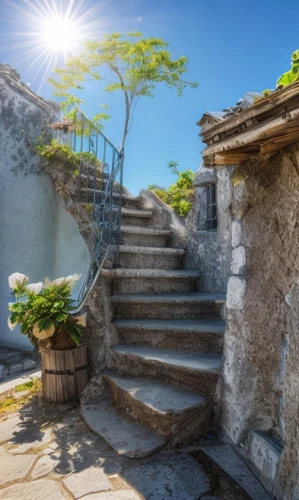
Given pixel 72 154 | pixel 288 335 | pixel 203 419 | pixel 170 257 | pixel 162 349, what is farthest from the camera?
pixel 72 154

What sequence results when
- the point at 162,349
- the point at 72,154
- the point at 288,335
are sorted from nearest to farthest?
the point at 288,335 → the point at 162,349 → the point at 72,154

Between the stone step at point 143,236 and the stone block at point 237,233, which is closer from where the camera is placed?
the stone block at point 237,233

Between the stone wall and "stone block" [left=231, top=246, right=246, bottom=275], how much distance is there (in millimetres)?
4223

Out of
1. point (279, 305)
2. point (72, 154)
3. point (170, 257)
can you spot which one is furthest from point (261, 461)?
point (72, 154)

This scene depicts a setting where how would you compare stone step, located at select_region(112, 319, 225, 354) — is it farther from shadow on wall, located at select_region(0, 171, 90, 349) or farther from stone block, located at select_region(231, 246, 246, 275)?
shadow on wall, located at select_region(0, 171, 90, 349)

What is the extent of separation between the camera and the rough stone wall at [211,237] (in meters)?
3.66

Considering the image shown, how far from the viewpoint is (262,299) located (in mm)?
2172

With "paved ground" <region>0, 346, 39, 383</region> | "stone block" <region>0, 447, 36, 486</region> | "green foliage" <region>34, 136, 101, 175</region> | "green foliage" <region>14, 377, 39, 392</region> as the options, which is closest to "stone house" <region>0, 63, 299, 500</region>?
"stone block" <region>0, 447, 36, 486</region>

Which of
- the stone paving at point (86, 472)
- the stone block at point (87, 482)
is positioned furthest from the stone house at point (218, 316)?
the stone block at point (87, 482)

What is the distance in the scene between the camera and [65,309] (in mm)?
3232

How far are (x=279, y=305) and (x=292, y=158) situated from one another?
0.88m

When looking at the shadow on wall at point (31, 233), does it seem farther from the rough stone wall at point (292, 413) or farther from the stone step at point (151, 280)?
the rough stone wall at point (292, 413)

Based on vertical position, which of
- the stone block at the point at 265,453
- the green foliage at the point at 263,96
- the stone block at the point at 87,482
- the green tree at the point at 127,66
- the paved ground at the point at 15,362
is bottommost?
the paved ground at the point at 15,362

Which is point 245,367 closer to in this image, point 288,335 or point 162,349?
point 288,335
